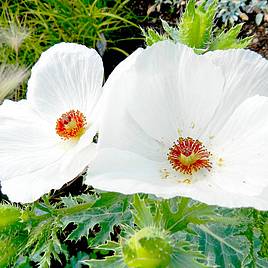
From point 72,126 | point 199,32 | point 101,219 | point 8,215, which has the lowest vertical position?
point 101,219

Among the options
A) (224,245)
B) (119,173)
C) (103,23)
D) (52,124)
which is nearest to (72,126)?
(52,124)

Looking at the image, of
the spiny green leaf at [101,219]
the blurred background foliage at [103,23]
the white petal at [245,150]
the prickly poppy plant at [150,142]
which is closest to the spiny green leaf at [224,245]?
the prickly poppy plant at [150,142]

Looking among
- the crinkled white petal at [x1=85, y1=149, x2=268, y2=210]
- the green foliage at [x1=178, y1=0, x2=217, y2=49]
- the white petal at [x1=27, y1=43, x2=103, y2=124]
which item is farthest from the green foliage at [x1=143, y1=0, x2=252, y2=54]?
the crinkled white petal at [x1=85, y1=149, x2=268, y2=210]

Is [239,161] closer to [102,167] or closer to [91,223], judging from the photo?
[102,167]

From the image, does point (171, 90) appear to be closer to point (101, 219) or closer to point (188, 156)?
point (188, 156)

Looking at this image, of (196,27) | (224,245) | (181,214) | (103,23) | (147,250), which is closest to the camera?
(147,250)

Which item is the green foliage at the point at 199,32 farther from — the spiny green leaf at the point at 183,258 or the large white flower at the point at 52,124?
the spiny green leaf at the point at 183,258
